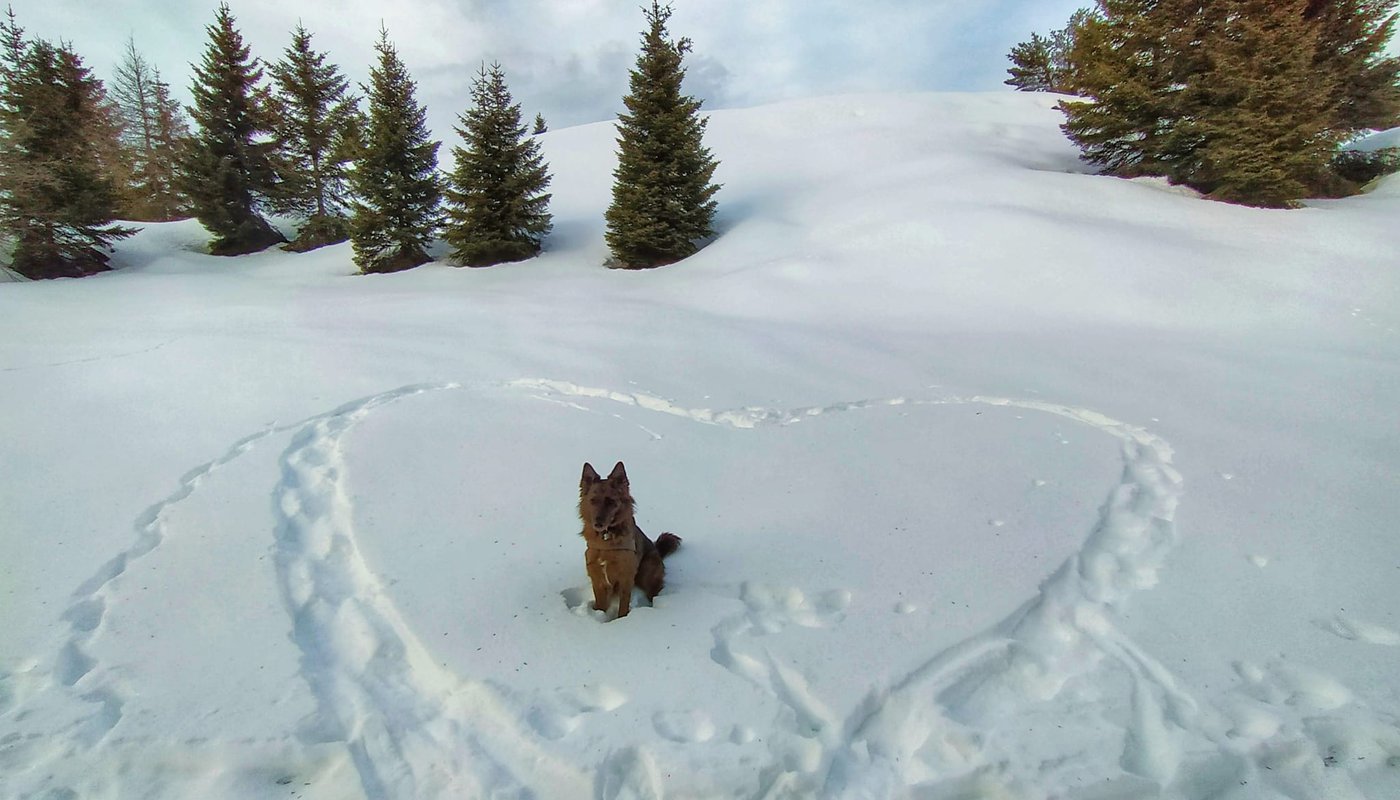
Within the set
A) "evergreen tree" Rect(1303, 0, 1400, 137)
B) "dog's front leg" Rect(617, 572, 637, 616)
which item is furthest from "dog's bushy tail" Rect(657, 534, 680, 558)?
"evergreen tree" Rect(1303, 0, 1400, 137)

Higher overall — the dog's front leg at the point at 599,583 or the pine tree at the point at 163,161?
the pine tree at the point at 163,161

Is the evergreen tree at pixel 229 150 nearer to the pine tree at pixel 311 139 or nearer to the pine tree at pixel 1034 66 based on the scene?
the pine tree at pixel 311 139

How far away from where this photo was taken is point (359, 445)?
5.20 metres

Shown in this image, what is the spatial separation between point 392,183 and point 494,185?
3212mm

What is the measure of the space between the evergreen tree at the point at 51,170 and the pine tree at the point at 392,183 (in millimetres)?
6620

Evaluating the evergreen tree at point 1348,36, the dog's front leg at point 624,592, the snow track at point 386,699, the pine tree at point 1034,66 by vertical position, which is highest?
the pine tree at point 1034,66

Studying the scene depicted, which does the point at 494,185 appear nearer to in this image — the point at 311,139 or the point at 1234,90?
the point at 311,139

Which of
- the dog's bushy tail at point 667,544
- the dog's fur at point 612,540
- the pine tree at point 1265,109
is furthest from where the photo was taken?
the pine tree at point 1265,109

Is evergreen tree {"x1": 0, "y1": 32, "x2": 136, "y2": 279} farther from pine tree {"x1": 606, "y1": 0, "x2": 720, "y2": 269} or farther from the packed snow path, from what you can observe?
the packed snow path

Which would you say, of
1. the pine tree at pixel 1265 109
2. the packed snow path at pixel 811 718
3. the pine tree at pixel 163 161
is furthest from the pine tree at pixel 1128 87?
the pine tree at pixel 163 161

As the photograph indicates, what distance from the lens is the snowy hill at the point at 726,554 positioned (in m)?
2.34

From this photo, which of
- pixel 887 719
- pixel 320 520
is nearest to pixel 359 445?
pixel 320 520

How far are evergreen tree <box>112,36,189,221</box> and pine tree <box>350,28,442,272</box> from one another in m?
16.2

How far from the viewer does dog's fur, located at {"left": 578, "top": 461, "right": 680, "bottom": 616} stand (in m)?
2.94
